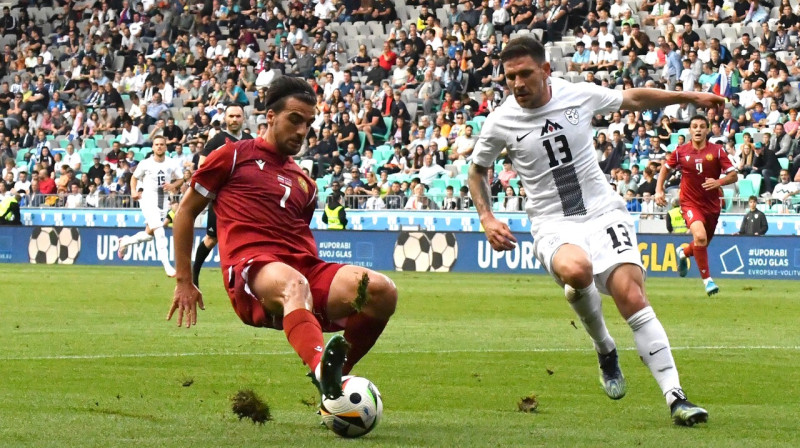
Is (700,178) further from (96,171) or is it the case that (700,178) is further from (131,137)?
(131,137)

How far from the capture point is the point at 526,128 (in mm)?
7363

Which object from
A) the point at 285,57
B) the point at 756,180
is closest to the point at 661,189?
the point at 756,180

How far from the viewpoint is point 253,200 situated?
6.56m

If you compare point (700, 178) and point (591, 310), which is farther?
point (700, 178)

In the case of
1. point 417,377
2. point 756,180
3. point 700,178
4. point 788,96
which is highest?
point 417,377

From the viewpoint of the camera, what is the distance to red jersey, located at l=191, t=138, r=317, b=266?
6520 mm

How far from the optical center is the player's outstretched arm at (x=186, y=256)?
21.2 ft

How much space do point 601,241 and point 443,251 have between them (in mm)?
18850

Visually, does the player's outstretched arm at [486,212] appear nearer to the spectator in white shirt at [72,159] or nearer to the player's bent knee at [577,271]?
the player's bent knee at [577,271]

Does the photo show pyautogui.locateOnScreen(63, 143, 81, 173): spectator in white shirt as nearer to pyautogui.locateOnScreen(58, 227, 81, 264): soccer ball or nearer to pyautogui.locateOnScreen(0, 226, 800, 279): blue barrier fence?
pyautogui.locateOnScreen(0, 226, 800, 279): blue barrier fence

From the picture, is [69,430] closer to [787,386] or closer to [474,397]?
[474,397]

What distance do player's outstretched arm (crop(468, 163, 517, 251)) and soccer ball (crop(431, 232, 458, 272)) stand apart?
1832cm

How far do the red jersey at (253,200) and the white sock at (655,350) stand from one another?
5.65ft

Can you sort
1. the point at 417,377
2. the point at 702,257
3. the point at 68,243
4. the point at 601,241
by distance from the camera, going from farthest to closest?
the point at 68,243, the point at 702,257, the point at 417,377, the point at 601,241
